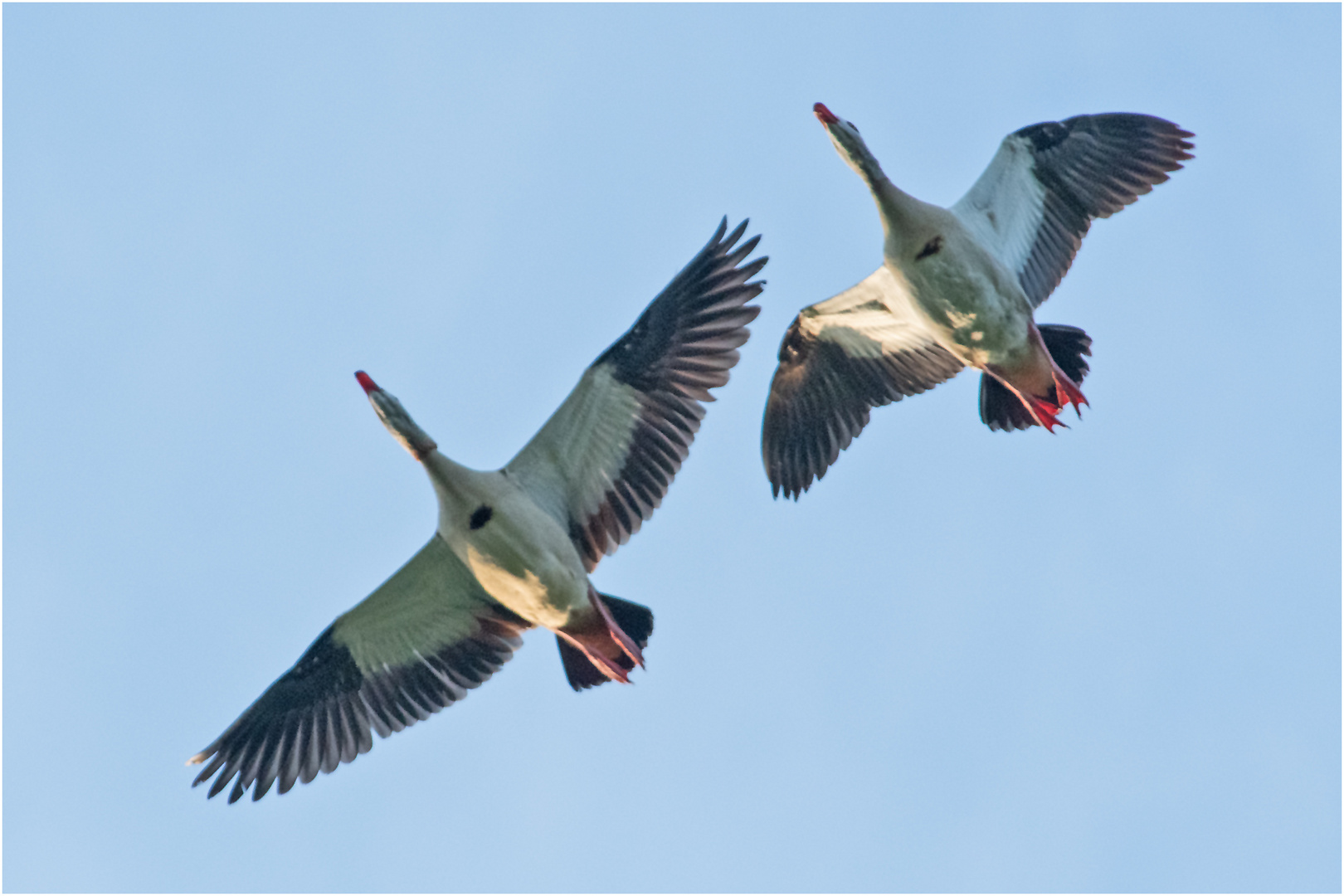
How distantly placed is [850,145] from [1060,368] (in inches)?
86.5

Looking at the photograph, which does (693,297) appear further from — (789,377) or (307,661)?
(307,661)

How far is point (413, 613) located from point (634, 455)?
1.85 metres

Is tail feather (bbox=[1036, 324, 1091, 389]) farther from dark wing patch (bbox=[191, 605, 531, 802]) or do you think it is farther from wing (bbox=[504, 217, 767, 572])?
dark wing patch (bbox=[191, 605, 531, 802])

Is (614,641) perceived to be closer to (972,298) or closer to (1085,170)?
(972,298)

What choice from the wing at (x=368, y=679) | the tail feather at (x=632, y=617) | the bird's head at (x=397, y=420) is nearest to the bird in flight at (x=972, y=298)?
the tail feather at (x=632, y=617)

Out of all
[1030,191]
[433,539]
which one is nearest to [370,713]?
[433,539]

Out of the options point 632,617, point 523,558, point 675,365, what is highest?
point 675,365

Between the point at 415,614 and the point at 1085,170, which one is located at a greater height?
the point at 1085,170

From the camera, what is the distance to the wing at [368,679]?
1021cm

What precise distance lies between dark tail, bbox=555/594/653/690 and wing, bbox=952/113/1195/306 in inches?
151

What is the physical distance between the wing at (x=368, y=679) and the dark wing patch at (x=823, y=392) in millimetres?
2648

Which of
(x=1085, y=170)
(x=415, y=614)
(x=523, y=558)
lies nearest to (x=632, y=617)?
(x=523, y=558)

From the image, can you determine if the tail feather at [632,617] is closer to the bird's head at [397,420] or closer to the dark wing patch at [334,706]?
the dark wing patch at [334,706]

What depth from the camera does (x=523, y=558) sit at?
9.50 meters
